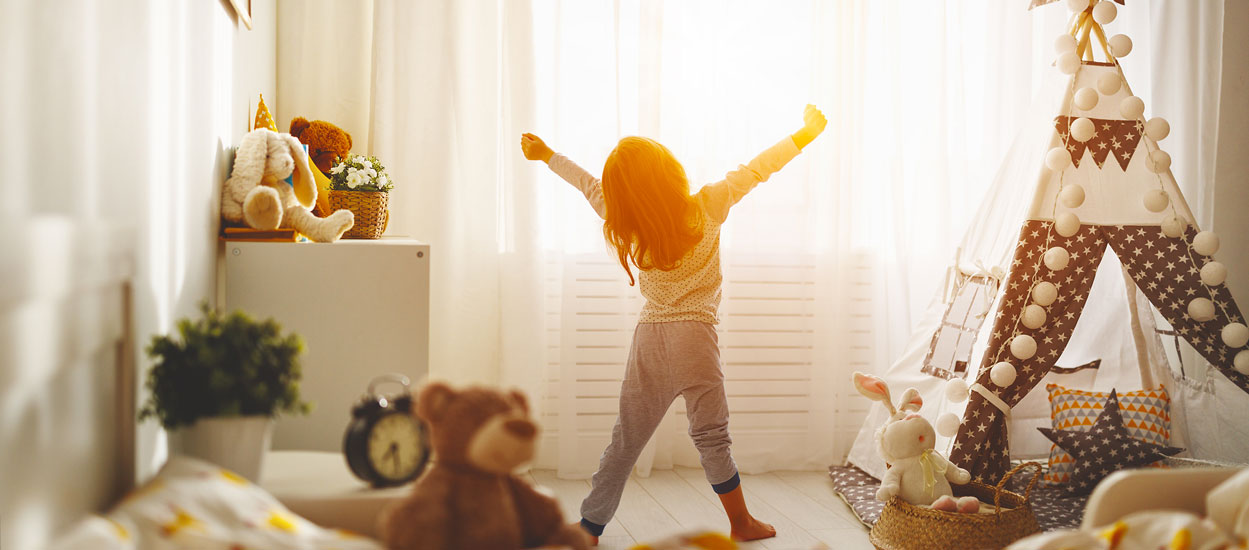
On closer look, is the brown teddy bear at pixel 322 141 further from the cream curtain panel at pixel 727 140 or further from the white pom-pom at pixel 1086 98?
the white pom-pom at pixel 1086 98

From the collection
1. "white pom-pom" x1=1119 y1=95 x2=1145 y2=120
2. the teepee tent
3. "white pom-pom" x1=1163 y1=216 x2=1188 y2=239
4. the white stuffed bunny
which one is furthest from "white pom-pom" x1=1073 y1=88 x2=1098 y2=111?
the white stuffed bunny

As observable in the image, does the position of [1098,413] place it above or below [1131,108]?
below

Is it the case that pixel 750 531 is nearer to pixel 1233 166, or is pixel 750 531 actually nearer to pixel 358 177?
pixel 358 177

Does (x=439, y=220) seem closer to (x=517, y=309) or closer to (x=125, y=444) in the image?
(x=517, y=309)

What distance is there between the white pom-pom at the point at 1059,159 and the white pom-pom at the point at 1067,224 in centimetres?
14

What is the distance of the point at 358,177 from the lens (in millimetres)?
2326

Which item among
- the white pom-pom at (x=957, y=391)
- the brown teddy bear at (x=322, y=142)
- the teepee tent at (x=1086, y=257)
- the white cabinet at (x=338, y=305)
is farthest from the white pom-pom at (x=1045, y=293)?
the brown teddy bear at (x=322, y=142)

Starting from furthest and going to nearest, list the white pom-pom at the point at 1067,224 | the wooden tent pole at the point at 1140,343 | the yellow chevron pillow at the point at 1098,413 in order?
the wooden tent pole at the point at 1140,343, the yellow chevron pillow at the point at 1098,413, the white pom-pom at the point at 1067,224

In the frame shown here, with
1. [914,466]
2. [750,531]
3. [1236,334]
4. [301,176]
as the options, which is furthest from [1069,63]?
[301,176]

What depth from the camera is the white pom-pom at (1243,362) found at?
8.66ft

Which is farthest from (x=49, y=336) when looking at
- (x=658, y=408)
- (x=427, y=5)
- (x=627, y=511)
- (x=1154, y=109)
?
(x=1154, y=109)

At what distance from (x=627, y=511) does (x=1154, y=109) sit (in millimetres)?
2560

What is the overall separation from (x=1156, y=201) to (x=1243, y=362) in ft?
1.72

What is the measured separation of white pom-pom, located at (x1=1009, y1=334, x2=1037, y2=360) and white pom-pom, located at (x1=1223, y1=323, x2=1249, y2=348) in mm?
556
